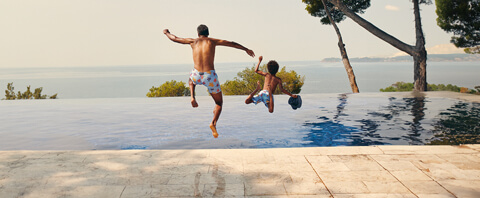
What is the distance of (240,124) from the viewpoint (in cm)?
1205

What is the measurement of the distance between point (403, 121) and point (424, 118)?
92 cm

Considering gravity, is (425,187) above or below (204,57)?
below

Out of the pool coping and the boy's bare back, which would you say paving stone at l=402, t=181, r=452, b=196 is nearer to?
the pool coping

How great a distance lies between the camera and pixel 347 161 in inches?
240

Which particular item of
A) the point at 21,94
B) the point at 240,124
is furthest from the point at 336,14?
the point at 21,94

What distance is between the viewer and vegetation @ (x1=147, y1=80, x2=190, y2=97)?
2770 centimetres

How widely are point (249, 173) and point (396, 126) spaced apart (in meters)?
7.19

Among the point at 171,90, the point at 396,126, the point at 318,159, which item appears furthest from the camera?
the point at 171,90

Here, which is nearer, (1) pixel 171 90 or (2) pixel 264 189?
(2) pixel 264 189

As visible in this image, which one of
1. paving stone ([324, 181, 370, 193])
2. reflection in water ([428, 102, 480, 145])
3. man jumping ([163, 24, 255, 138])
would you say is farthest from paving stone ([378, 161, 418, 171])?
reflection in water ([428, 102, 480, 145])

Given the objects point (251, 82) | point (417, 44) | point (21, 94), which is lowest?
point (21, 94)

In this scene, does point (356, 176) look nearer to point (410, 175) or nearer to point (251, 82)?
point (410, 175)

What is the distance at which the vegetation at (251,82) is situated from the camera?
27.0m

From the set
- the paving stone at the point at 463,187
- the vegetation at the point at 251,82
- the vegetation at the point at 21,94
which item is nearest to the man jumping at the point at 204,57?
the paving stone at the point at 463,187
